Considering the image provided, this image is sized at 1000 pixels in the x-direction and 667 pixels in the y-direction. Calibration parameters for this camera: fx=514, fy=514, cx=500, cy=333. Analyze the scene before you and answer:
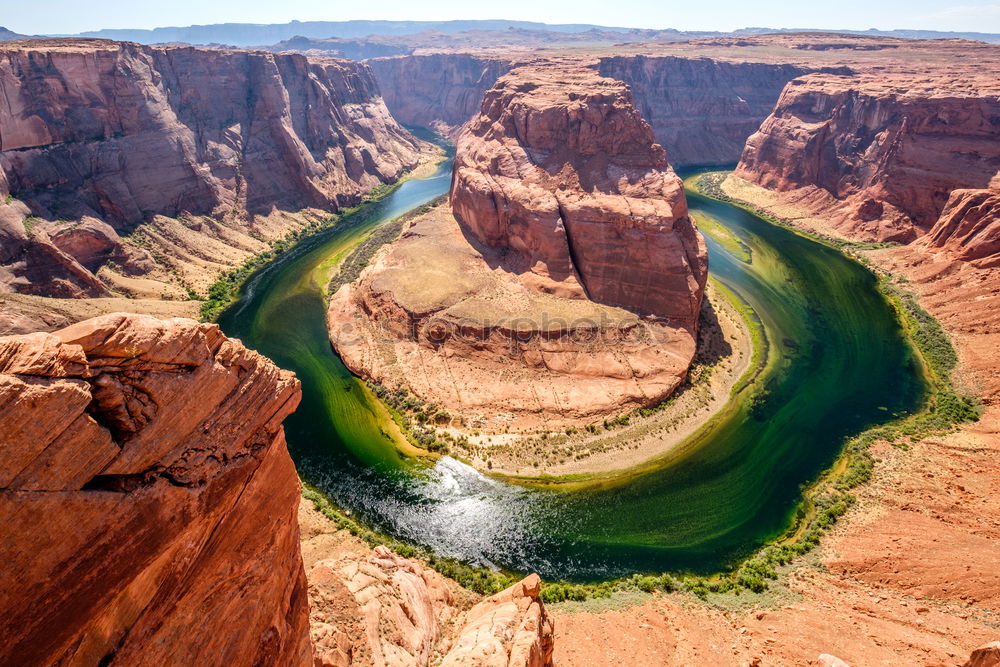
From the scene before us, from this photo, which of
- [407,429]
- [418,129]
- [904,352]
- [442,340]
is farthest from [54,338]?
[418,129]

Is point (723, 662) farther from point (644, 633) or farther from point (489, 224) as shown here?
point (489, 224)

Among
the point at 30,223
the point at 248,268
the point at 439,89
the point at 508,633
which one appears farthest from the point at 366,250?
the point at 439,89

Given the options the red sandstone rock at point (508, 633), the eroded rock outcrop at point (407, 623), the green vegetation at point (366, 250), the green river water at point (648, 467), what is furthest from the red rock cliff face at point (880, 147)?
the eroded rock outcrop at point (407, 623)

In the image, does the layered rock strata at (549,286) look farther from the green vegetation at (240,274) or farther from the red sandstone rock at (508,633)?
the red sandstone rock at (508,633)

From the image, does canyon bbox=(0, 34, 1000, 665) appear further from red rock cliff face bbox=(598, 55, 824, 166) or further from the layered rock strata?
red rock cliff face bbox=(598, 55, 824, 166)

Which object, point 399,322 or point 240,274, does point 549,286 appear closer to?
point 399,322
